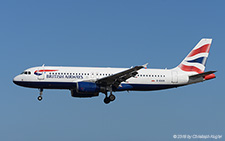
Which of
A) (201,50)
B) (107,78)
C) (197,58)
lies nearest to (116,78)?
(107,78)

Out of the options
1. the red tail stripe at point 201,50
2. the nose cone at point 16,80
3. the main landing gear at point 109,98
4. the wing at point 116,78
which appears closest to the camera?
the wing at point 116,78

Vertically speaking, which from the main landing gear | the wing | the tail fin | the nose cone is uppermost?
the tail fin

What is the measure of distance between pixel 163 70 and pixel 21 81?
18312 millimetres

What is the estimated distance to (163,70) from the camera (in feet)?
192

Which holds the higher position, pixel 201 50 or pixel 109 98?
pixel 201 50

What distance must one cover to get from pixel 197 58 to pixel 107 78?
47.4ft

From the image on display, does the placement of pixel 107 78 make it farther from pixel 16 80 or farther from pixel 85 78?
pixel 16 80

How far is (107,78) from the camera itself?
5319cm

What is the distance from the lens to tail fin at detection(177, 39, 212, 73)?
59.8 metres

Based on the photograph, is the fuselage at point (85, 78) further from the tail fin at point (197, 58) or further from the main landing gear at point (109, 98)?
the tail fin at point (197, 58)

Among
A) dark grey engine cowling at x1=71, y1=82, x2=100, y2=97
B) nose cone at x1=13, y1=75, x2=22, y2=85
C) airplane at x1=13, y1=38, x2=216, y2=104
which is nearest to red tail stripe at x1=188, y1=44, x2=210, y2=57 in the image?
airplane at x1=13, y1=38, x2=216, y2=104

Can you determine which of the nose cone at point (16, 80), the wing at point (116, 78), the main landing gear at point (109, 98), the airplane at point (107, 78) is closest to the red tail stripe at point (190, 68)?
the airplane at point (107, 78)

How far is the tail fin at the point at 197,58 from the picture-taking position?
59.8 m

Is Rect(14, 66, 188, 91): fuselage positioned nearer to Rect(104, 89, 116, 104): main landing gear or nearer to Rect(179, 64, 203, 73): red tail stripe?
Rect(104, 89, 116, 104): main landing gear
